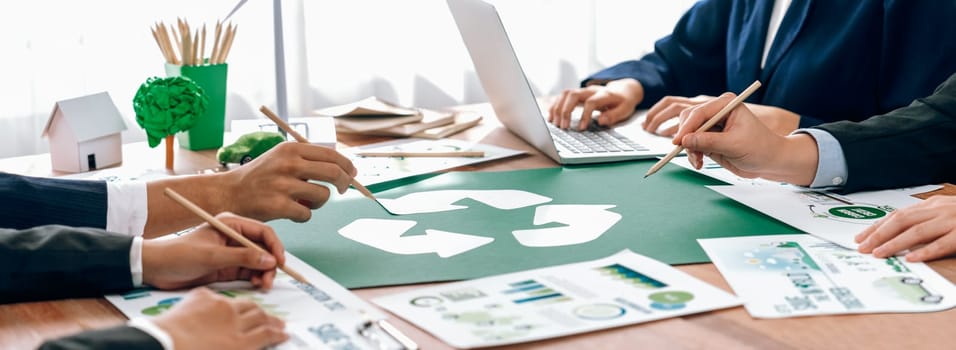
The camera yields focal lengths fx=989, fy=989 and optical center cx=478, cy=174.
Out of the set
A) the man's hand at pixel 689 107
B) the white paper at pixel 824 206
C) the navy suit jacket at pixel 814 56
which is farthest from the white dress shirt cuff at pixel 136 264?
the navy suit jacket at pixel 814 56

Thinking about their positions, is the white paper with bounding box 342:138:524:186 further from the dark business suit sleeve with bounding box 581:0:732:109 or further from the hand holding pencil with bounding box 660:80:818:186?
the dark business suit sleeve with bounding box 581:0:732:109

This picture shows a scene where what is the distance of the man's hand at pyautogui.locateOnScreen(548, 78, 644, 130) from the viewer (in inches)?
68.9

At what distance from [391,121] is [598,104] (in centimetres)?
37

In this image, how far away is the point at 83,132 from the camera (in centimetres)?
146

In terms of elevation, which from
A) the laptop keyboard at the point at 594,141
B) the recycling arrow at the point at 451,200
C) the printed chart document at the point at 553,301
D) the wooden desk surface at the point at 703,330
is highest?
the laptop keyboard at the point at 594,141

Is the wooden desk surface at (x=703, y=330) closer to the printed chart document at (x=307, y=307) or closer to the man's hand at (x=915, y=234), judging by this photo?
the printed chart document at (x=307, y=307)

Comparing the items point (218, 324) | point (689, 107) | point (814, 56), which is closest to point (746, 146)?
point (689, 107)

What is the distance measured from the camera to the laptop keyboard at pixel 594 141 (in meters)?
1.56

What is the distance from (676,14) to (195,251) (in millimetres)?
2913

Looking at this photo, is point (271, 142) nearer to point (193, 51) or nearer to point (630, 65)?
point (193, 51)

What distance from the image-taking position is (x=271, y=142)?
1473 mm

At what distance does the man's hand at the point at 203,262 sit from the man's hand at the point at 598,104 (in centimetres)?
87

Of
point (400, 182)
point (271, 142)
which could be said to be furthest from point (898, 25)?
point (271, 142)

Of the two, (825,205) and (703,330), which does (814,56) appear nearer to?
(825,205)
